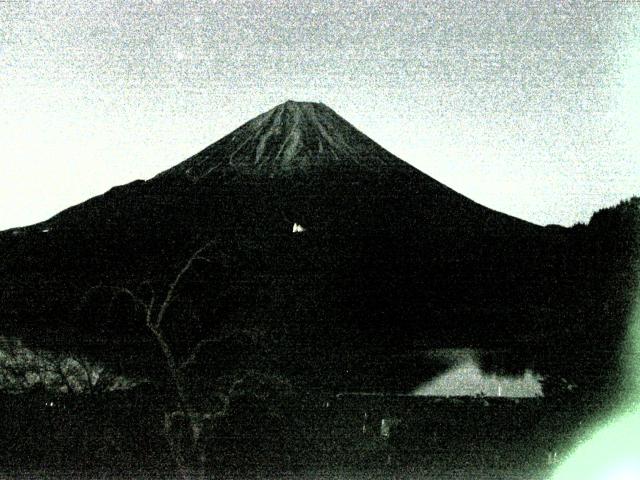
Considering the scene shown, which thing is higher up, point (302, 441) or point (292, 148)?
point (292, 148)

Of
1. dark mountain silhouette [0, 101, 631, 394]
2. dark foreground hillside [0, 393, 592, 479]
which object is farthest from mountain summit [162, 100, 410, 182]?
dark foreground hillside [0, 393, 592, 479]

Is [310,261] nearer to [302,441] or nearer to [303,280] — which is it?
[303,280]

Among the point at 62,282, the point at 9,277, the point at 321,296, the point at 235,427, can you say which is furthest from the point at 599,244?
the point at 9,277

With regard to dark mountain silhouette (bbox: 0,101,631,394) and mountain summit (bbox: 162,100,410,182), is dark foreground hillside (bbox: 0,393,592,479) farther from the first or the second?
mountain summit (bbox: 162,100,410,182)

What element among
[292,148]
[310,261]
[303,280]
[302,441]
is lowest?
[302,441]

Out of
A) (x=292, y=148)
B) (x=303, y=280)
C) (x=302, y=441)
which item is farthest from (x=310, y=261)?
(x=302, y=441)

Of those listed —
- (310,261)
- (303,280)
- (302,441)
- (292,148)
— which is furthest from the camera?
(292,148)

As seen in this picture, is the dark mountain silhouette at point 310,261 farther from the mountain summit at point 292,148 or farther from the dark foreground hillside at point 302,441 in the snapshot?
the dark foreground hillside at point 302,441
